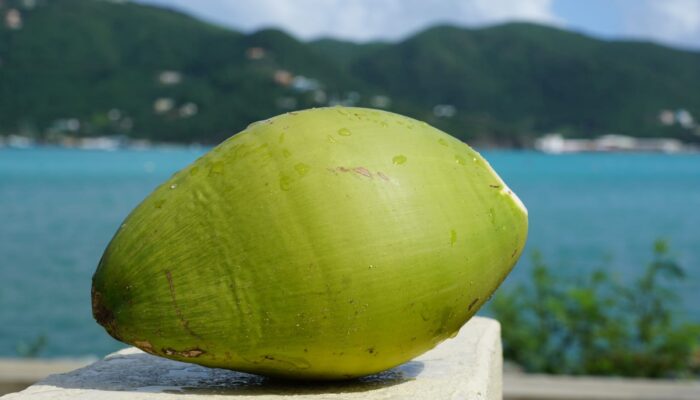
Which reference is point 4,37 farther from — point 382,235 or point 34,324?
point 382,235

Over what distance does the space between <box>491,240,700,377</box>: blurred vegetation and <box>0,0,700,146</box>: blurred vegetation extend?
7181 centimetres

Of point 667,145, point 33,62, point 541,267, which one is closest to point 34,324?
point 541,267

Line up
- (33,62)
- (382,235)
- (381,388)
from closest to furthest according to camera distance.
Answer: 1. (382,235)
2. (381,388)
3. (33,62)

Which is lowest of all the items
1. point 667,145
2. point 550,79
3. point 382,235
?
point 382,235

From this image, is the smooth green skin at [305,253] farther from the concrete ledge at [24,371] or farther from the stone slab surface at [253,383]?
the concrete ledge at [24,371]

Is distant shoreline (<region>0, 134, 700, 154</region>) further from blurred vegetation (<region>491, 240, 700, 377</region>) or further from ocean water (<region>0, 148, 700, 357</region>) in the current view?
blurred vegetation (<region>491, 240, 700, 377</region>)

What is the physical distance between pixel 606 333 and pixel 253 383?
483cm

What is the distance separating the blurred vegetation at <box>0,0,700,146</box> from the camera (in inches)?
3612

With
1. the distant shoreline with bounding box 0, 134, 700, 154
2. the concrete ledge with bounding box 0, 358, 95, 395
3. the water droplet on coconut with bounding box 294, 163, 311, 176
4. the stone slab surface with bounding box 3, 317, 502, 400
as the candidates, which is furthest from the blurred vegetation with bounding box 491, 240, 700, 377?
the distant shoreline with bounding box 0, 134, 700, 154

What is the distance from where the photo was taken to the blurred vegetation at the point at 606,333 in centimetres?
655

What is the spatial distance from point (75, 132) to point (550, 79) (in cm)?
5823

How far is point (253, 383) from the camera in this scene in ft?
7.77

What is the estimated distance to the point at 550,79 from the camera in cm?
11281

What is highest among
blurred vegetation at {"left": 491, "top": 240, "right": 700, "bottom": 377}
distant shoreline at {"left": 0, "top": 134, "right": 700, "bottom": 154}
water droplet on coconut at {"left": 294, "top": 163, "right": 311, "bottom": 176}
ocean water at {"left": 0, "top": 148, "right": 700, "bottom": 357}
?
distant shoreline at {"left": 0, "top": 134, "right": 700, "bottom": 154}
